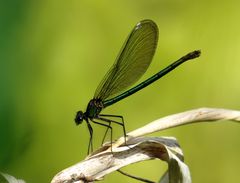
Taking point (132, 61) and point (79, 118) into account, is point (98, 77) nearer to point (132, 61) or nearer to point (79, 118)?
point (79, 118)

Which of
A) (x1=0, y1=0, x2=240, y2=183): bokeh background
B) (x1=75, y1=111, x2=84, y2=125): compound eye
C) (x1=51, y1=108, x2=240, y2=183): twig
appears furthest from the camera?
(x1=75, y1=111, x2=84, y2=125): compound eye

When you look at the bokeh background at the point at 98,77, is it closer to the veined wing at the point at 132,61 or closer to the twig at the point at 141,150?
the veined wing at the point at 132,61

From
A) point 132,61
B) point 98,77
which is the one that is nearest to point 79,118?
point 98,77

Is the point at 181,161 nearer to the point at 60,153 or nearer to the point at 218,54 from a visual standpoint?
the point at 60,153

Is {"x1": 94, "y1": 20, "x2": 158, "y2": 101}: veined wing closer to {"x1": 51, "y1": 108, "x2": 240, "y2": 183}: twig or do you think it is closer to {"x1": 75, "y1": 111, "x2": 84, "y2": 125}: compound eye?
{"x1": 75, "y1": 111, "x2": 84, "y2": 125}: compound eye

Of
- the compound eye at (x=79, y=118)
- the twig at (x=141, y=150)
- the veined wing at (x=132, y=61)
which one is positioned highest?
the veined wing at (x=132, y=61)

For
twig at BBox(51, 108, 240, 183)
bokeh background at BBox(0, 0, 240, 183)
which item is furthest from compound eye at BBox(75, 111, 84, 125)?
twig at BBox(51, 108, 240, 183)

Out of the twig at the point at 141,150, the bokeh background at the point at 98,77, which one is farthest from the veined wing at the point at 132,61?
the twig at the point at 141,150

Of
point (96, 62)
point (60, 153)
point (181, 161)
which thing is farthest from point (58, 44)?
point (181, 161)
